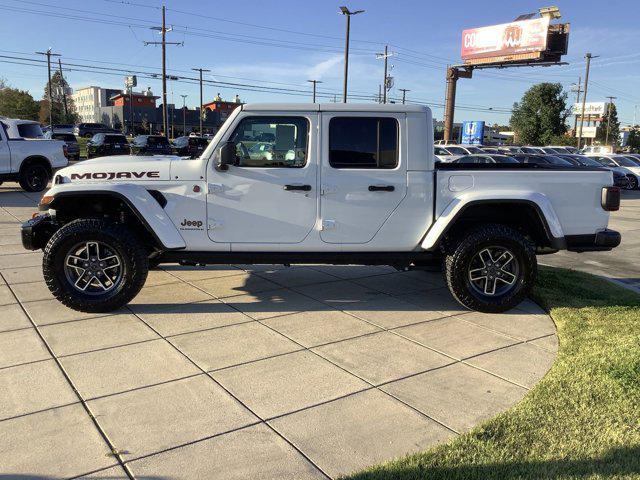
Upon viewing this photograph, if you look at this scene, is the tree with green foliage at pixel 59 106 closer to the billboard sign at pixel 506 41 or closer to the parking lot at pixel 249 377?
the billboard sign at pixel 506 41

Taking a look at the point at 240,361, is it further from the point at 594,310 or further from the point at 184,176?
the point at 594,310

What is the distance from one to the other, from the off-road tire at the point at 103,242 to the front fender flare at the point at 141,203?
0.78 ft

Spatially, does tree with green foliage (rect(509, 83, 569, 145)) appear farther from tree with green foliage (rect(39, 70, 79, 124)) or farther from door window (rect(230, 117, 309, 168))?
door window (rect(230, 117, 309, 168))

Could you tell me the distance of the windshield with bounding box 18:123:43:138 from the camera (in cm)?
1587

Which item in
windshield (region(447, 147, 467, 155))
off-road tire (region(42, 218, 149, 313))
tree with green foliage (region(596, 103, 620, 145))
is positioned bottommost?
off-road tire (region(42, 218, 149, 313))

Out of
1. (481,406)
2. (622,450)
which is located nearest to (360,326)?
(481,406)

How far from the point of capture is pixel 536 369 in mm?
4137

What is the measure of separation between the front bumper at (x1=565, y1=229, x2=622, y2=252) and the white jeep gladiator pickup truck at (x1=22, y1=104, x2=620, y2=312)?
0.01 meters

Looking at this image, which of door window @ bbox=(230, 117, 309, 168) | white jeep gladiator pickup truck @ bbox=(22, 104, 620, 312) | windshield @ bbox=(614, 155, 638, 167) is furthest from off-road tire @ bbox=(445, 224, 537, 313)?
windshield @ bbox=(614, 155, 638, 167)

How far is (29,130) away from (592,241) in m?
16.0

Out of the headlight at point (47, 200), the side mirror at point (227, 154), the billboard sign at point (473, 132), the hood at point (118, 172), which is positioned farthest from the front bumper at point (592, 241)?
the billboard sign at point (473, 132)

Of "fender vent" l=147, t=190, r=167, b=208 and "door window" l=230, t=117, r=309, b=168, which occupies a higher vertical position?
"door window" l=230, t=117, r=309, b=168

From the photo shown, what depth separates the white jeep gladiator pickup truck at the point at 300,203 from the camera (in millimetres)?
5039

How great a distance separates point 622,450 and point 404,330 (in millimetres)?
2254
